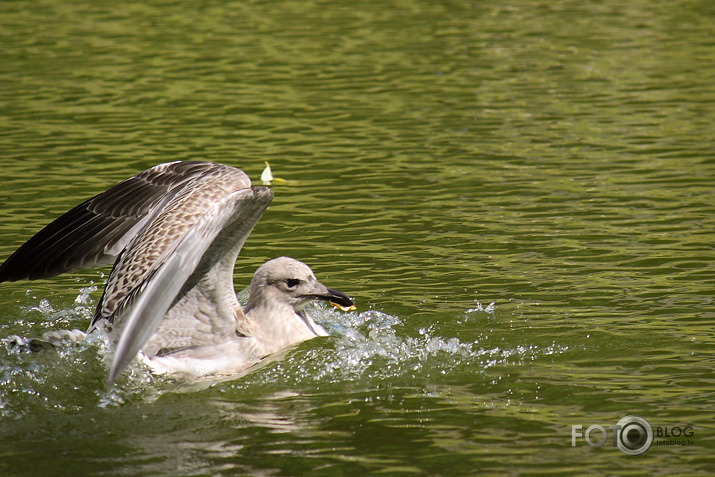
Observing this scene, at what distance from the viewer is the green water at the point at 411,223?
7.23 meters

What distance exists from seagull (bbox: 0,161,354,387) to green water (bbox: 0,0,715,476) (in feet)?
1.06

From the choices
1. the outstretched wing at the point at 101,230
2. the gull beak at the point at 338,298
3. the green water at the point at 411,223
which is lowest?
the green water at the point at 411,223

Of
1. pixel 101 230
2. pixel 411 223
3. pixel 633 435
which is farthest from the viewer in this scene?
pixel 411 223

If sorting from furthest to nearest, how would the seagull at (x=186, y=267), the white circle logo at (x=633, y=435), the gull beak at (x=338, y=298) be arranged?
the gull beak at (x=338, y=298), the seagull at (x=186, y=267), the white circle logo at (x=633, y=435)

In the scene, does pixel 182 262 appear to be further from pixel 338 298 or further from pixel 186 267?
pixel 338 298

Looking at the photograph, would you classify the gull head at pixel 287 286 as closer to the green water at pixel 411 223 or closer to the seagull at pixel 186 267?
the seagull at pixel 186 267

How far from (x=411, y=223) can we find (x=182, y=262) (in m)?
5.13

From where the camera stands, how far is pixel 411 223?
471 inches

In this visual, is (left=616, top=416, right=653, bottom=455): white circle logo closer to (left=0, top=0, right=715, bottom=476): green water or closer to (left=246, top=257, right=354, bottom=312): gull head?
(left=0, top=0, right=715, bottom=476): green water

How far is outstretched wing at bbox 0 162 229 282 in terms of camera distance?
9406 mm

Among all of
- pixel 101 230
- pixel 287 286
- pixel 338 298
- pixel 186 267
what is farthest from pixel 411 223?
pixel 186 267

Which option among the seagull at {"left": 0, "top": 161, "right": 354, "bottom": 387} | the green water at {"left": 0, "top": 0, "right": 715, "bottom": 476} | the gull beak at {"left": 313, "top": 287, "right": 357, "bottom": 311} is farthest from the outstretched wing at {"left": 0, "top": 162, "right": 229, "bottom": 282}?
the gull beak at {"left": 313, "top": 287, "right": 357, "bottom": 311}

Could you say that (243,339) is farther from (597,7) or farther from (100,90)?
(597,7)

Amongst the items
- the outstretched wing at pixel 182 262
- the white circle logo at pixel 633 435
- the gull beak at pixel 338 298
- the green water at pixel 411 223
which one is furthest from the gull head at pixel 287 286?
the white circle logo at pixel 633 435
